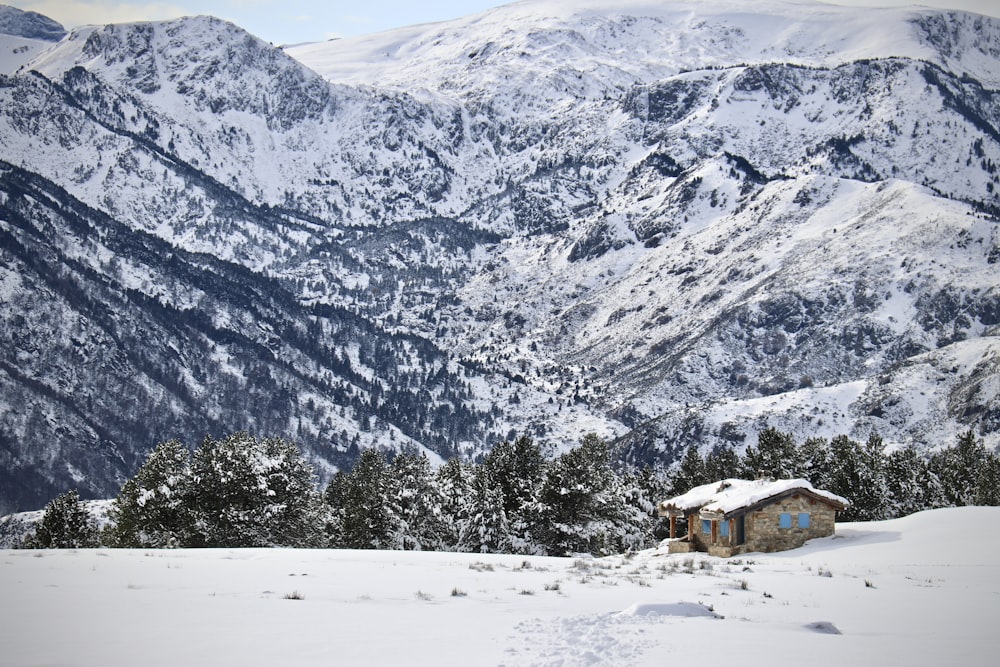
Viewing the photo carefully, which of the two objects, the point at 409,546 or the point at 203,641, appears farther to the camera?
the point at 409,546

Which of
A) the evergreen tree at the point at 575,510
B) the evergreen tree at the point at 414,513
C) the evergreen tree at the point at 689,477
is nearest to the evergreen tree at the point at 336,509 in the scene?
the evergreen tree at the point at 414,513

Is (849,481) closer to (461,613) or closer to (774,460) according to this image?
(774,460)

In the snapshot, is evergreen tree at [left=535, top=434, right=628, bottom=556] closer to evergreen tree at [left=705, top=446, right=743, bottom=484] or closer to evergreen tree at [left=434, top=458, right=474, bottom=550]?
evergreen tree at [left=434, top=458, right=474, bottom=550]

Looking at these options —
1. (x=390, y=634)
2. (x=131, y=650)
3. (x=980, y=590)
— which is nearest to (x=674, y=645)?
(x=390, y=634)

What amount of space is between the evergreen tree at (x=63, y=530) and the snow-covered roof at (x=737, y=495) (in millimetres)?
43305

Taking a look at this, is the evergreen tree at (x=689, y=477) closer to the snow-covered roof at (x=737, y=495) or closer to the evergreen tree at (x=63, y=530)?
the snow-covered roof at (x=737, y=495)

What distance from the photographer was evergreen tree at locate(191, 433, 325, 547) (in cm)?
5938

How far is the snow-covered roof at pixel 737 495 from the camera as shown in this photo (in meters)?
47.5

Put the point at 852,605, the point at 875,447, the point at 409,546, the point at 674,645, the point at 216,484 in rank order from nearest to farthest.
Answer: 1. the point at 674,645
2. the point at 852,605
3. the point at 216,484
4. the point at 409,546
5. the point at 875,447

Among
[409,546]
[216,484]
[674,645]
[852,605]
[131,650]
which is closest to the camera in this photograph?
[131,650]

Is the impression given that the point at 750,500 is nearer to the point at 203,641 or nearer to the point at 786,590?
the point at 786,590

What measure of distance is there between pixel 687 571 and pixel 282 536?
115ft

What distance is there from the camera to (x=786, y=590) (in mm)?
26328

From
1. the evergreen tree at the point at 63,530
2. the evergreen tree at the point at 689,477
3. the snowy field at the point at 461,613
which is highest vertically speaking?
the snowy field at the point at 461,613
